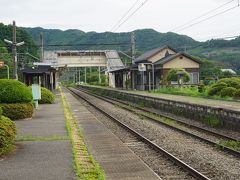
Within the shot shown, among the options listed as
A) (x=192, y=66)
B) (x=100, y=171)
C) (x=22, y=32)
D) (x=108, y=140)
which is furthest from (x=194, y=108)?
(x=22, y=32)

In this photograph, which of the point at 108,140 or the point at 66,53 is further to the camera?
the point at 66,53

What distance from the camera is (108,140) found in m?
14.9

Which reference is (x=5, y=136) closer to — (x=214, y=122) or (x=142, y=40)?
(x=214, y=122)

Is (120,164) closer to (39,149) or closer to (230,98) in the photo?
(39,149)

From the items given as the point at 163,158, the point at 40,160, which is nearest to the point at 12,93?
the point at 163,158

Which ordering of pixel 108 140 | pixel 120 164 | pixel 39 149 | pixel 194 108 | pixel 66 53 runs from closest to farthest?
pixel 120 164, pixel 39 149, pixel 108 140, pixel 194 108, pixel 66 53

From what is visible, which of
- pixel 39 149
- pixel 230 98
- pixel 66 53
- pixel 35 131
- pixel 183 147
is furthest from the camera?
pixel 66 53

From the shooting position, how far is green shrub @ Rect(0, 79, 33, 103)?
20203 mm

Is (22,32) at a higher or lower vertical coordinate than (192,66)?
higher

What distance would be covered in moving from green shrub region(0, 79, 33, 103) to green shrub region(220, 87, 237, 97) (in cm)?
1698

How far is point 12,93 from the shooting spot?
66.6ft

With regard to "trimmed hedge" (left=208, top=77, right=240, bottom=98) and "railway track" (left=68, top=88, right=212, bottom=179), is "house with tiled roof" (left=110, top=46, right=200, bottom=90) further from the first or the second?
"railway track" (left=68, top=88, right=212, bottom=179)

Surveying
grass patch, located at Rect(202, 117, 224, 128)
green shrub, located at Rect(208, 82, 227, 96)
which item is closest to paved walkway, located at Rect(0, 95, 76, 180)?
grass patch, located at Rect(202, 117, 224, 128)

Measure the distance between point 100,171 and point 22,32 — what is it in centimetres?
7856
